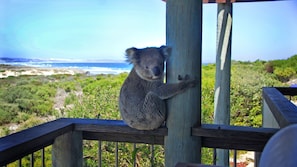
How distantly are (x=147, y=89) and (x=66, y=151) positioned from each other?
53 centimetres

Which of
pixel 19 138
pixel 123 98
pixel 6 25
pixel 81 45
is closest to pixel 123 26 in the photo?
pixel 81 45

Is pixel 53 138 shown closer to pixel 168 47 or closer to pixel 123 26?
pixel 168 47

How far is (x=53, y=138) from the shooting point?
152 cm

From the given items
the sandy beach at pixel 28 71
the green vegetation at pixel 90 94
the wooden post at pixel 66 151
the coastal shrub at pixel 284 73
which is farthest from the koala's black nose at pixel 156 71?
the sandy beach at pixel 28 71

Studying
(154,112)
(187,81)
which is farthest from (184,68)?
(154,112)

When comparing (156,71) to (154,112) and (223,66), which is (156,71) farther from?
(223,66)

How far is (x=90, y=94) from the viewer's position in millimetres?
5672

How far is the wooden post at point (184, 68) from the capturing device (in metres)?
1.55

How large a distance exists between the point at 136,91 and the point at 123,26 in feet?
18.6

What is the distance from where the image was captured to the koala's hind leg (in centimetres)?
160

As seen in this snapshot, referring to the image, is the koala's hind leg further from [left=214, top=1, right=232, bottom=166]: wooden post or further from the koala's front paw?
[left=214, top=1, right=232, bottom=166]: wooden post

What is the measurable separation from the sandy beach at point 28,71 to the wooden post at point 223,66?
3179mm

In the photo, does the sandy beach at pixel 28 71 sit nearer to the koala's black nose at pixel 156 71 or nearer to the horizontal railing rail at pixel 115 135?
the horizontal railing rail at pixel 115 135

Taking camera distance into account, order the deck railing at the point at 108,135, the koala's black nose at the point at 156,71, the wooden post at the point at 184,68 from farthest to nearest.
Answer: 1. the koala's black nose at the point at 156,71
2. the wooden post at the point at 184,68
3. the deck railing at the point at 108,135
